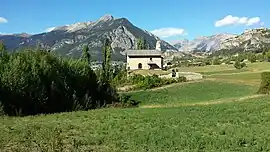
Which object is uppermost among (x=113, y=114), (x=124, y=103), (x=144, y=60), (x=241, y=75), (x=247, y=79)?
(x=144, y=60)

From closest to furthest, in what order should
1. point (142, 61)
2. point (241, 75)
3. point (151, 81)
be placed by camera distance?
point (151, 81) → point (241, 75) → point (142, 61)

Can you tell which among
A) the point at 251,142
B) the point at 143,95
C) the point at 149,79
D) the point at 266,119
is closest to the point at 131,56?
the point at 149,79

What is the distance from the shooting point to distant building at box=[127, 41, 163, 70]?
108250 mm

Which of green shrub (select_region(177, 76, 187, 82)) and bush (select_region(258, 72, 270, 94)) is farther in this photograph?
green shrub (select_region(177, 76, 187, 82))

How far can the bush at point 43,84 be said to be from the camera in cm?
3750

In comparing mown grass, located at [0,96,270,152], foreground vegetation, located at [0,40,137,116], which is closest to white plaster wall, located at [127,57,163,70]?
foreground vegetation, located at [0,40,137,116]

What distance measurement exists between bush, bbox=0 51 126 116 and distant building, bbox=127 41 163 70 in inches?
2178

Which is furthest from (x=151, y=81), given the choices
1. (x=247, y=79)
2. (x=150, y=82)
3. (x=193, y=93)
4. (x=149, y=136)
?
(x=149, y=136)

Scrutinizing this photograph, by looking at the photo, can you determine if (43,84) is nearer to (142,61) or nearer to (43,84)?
(43,84)

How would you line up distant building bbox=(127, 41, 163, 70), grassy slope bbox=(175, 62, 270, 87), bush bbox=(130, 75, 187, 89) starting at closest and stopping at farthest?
bush bbox=(130, 75, 187, 89), grassy slope bbox=(175, 62, 270, 87), distant building bbox=(127, 41, 163, 70)

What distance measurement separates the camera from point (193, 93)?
213ft

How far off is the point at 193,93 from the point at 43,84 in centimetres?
3018

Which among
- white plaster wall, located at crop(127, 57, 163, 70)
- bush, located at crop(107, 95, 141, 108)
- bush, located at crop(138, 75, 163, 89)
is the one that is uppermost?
white plaster wall, located at crop(127, 57, 163, 70)

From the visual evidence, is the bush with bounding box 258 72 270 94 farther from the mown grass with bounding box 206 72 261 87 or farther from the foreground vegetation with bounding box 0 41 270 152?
the mown grass with bounding box 206 72 261 87
